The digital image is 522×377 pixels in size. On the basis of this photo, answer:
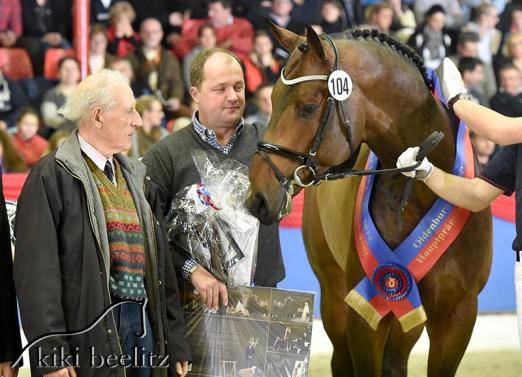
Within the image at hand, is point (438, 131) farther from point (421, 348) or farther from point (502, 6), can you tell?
point (502, 6)

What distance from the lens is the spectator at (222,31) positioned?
269 inches

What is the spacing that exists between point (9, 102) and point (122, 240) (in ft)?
13.4

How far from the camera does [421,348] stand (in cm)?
548

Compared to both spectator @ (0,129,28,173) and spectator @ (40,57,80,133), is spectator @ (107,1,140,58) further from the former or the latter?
spectator @ (0,129,28,173)

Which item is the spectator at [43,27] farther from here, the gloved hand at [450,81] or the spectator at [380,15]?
the gloved hand at [450,81]

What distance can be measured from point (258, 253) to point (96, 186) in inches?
32.8

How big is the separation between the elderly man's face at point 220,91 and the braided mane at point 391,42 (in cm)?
39

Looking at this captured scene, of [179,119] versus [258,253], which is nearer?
[258,253]

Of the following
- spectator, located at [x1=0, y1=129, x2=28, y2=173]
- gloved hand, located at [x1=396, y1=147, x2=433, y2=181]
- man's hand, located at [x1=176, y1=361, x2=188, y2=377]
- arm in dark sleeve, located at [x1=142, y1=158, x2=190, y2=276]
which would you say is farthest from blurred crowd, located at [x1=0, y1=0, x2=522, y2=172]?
man's hand, located at [x1=176, y1=361, x2=188, y2=377]

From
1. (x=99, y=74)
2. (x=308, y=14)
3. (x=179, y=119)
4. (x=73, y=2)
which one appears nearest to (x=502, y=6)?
(x=308, y=14)

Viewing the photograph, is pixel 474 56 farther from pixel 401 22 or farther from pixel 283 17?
pixel 283 17

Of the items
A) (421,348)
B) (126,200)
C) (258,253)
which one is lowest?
(421,348)

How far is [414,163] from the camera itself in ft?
9.39

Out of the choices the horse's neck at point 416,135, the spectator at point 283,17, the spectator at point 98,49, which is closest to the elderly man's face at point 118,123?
the horse's neck at point 416,135
